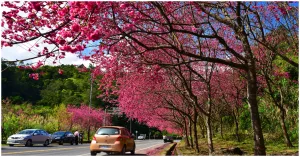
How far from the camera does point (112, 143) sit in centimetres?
1412

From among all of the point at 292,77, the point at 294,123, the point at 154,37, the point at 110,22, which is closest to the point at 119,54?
the point at 154,37

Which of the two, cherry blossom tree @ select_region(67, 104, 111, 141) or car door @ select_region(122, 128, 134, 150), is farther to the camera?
cherry blossom tree @ select_region(67, 104, 111, 141)

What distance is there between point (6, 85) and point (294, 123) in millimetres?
49683

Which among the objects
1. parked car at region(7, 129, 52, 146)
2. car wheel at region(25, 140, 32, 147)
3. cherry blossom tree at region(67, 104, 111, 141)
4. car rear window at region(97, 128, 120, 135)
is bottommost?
car wheel at region(25, 140, 32, 147)

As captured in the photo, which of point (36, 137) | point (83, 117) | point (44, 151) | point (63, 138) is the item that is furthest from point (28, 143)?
point (83, 117)

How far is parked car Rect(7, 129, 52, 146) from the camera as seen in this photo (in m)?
21.3

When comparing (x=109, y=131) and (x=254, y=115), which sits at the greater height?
(x=254, y=115)

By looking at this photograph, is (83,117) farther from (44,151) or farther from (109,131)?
(109,131)

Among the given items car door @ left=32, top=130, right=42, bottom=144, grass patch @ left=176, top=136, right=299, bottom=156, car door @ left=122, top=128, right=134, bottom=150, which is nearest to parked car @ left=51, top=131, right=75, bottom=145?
car door @ left=32, top=130, right=42, bottom=144

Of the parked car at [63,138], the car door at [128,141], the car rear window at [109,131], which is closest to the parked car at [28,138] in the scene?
the parked car at [63,138]

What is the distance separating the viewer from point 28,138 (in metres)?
21.7

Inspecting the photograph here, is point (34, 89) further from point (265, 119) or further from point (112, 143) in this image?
point (112, 143)

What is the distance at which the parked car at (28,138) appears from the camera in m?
21.3

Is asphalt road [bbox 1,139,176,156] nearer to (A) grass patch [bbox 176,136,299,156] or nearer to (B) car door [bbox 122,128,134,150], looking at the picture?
(B) car door [bbox 122,128,134,150]
